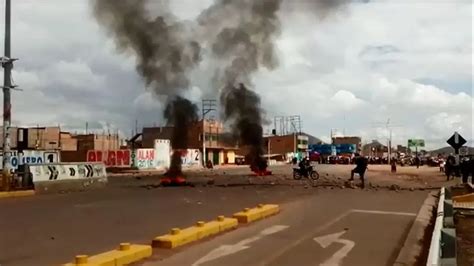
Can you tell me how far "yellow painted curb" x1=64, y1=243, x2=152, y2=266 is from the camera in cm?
781

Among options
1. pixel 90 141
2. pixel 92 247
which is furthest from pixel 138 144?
pixel 92 247

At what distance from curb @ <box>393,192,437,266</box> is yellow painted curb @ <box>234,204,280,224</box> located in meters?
3.66

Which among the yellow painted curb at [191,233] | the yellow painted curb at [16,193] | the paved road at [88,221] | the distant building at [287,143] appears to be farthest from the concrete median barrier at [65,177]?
the distant building at [287,143]

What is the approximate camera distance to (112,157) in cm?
5975

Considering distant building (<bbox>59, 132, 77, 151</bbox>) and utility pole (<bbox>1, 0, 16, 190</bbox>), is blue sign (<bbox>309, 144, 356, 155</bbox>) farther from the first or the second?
utility pole (<bbox>1, 0, 16, 190</bbox>)

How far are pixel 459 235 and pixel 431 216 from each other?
1790 mm

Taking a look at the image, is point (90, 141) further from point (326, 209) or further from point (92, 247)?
point (92, 247)

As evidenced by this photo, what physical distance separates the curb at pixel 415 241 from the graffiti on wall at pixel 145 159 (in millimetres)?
46900

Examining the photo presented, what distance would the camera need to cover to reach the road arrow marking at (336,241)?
28.8 feet

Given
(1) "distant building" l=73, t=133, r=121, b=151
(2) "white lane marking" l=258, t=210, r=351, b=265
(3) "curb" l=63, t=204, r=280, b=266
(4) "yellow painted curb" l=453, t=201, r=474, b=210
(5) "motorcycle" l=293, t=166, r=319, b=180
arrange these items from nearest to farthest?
(3) "curb" l=63, t=204, r=280, b=266 → (2) "white lane marking" l=258, t=210, r=351, b=265 → (4) "yellow painted curb" l=453, t=201, r=474, b=210 → (5) "motorcycle" l=293, t=166, r=319, b=180 → (1) "distant building" l=73, t=133, r=121, b=151

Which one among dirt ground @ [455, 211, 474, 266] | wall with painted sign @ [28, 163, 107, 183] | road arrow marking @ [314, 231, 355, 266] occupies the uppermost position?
wall with painted sign @ [28, 163, 107, 183]

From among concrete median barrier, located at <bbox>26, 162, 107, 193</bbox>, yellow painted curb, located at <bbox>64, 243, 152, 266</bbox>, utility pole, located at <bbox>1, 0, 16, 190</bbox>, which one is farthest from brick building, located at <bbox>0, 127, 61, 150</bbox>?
yellow painted curb, located at <bbox>64, 243, 152, 266</bbox>

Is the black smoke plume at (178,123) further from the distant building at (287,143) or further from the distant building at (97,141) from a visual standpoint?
the distant building at (287,143)

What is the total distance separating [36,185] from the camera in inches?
965
